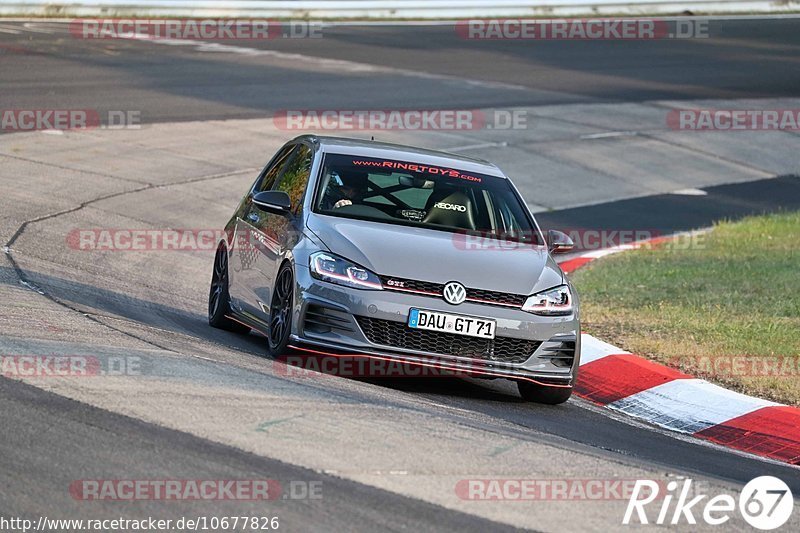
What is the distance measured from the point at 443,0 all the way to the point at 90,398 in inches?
1272

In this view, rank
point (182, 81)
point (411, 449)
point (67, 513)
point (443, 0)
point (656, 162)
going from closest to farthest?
point (67, 513)
point (411, 449)
point (656, 162)
point (182, 81)
point (443, 0)

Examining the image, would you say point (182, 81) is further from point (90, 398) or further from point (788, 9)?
point (788, 9)

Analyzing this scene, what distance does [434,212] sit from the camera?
9.91 meters

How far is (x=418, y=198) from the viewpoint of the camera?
9938mm

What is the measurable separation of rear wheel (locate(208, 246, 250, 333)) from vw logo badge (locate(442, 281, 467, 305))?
253 cm

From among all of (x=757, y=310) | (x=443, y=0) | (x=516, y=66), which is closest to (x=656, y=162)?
(x=516, y=66)

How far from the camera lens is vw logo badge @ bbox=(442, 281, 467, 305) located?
342 inches

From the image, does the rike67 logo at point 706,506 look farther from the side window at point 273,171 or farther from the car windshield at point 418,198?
the side window at point 273,171

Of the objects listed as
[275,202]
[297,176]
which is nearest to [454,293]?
[275,202]

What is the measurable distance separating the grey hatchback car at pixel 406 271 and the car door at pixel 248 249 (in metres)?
0.02

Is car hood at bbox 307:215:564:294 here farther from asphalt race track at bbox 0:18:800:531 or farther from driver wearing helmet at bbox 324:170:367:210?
asphalt race track at bbox 0:18:800:531

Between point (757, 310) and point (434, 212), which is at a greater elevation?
point (434, 212)

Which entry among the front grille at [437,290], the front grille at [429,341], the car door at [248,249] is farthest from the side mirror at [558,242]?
the car door at [248,249]

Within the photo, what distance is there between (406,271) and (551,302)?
1.00 m
